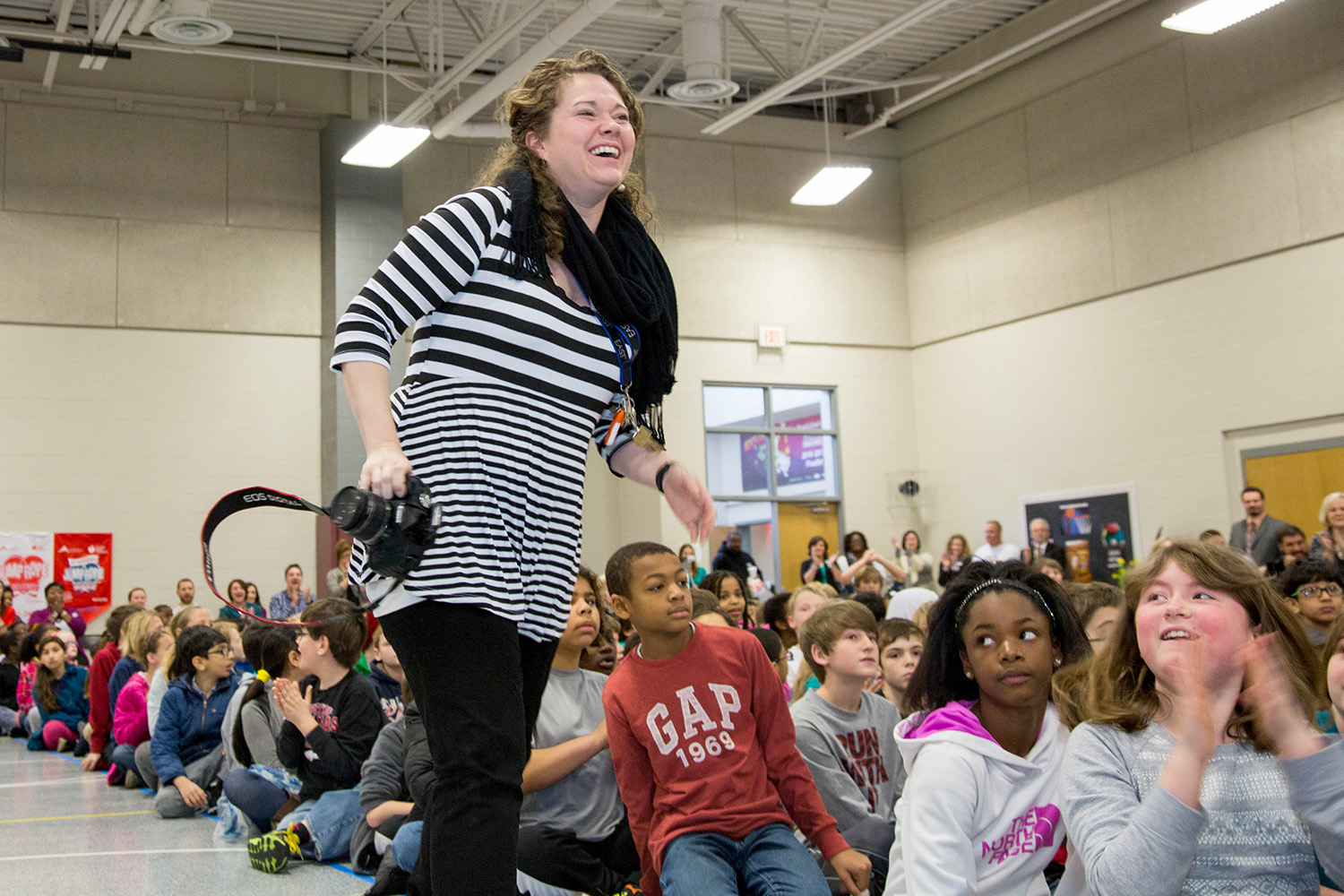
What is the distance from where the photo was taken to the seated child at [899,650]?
384cm

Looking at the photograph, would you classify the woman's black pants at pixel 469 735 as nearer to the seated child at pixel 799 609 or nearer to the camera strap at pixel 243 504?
the camera strap at pixel 243 504

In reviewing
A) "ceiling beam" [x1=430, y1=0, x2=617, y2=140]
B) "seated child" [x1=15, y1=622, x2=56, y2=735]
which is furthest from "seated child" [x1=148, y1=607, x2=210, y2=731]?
"ceiling beam" [x1=430, y1=0, x2=617, y2=140]

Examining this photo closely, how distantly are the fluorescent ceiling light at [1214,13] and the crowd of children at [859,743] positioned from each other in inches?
208

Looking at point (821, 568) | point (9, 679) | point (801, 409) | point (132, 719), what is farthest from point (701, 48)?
point (9, 679)

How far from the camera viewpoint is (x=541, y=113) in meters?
1.99

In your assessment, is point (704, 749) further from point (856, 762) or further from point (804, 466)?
point (804, 466)

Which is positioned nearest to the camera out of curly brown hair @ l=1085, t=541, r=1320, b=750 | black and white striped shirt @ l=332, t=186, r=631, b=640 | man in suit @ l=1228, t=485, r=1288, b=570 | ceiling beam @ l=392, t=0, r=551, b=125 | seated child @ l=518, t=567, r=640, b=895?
black and white striped shirt @ l=332, t=186, r=631, b=640

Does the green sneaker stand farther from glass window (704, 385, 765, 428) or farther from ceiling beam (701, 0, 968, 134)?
glass window (704, 385, 765, 428)

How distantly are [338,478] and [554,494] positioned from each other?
1089cm

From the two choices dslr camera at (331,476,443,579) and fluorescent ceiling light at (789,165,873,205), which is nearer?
dslr camera at (331,476,443,579)

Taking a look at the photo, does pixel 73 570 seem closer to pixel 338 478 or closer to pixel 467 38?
pixel 338 478

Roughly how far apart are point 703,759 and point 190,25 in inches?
315

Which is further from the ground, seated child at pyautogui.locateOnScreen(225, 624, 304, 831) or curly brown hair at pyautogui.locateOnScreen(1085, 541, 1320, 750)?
curly brown hair at pyautogui.locateOnScreen(1085, 541, 1320, 750)

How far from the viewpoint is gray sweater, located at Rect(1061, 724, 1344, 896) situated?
164cm
